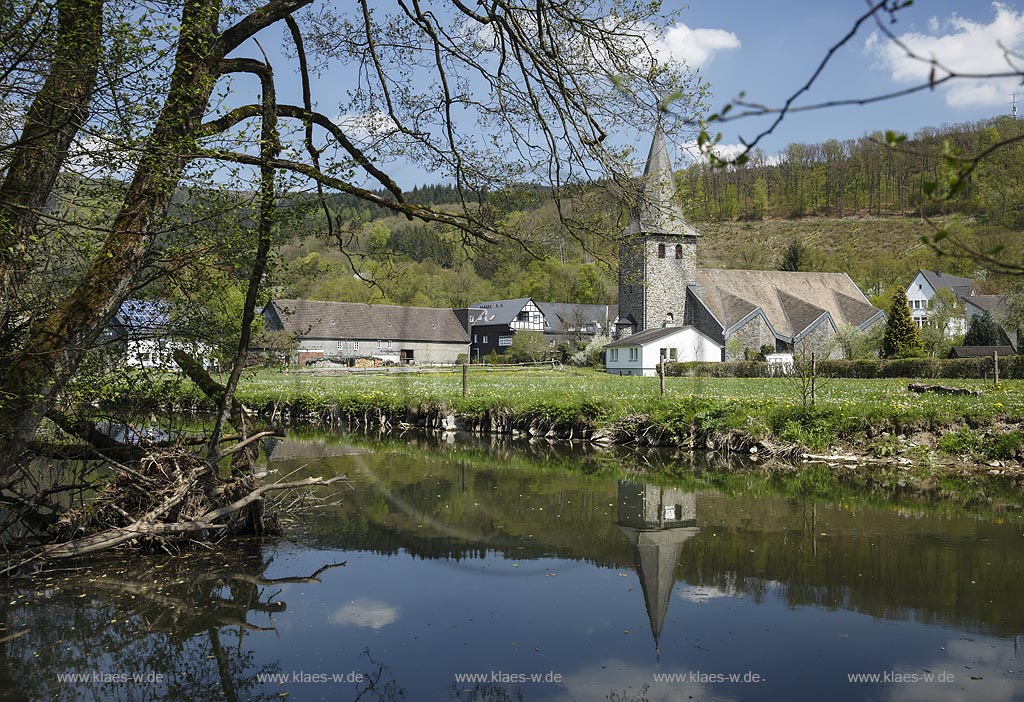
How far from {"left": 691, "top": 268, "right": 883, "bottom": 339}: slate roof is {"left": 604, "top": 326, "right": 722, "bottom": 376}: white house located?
10.4 feet

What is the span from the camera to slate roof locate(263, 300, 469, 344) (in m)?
70.5

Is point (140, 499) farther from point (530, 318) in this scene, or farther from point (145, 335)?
point (530, 318)

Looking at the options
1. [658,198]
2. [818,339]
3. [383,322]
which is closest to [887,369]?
[818,339]

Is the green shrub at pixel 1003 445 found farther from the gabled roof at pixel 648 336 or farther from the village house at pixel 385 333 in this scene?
the village house at pixel 385 333

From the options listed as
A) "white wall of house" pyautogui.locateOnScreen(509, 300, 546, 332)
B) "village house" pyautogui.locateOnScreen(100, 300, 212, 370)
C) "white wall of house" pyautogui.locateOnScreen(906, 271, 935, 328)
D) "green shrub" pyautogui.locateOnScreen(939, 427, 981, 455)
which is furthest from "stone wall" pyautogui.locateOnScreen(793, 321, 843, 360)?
"village house" pyautogui.locateOnScreen(100, 300, 212, 370)

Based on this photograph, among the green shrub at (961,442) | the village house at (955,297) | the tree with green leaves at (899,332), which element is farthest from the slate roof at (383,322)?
the green shrub at (961,442)

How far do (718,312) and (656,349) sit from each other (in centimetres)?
893

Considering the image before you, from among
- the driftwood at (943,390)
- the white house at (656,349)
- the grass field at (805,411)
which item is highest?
the white house at (656,349)

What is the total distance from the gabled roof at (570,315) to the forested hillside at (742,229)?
404 centimetres

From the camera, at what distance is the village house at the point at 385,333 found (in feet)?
230

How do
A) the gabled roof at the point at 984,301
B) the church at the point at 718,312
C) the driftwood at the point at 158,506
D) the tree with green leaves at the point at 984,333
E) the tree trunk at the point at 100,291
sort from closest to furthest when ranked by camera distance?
1. the tree trunk at the point at 100,291
2. the driftwood at the point at 158,506
3. the church at the point at 718,312
4. the tree with green leaves at the point at 984,333
5. the gabled roof at the point at 984,301

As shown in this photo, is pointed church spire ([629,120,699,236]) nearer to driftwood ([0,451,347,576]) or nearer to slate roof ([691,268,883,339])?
driftwood ([0,451,347,576])

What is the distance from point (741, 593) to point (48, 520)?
7.32m

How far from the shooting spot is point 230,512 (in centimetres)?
885
